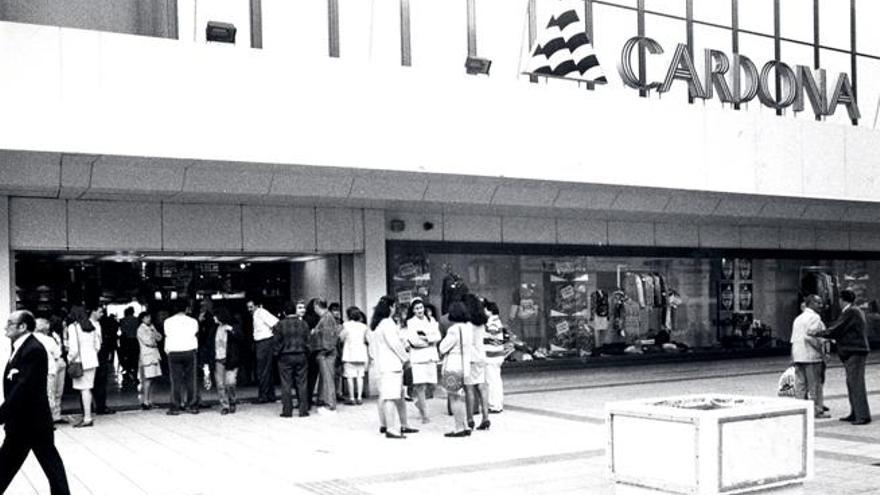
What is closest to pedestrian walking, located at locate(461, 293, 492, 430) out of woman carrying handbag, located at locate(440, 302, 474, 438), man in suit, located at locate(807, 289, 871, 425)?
woman carrying handbag, located at locate(440, 302, 474, 438)

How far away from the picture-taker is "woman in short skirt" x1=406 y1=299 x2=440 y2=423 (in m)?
12.6

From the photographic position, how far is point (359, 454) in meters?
10.8

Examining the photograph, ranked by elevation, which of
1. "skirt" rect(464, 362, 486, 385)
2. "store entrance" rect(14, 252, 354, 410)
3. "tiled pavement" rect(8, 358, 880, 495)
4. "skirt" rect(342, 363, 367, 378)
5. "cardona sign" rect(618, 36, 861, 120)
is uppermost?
"cardona sign" rect(618, 36, 861, 120)

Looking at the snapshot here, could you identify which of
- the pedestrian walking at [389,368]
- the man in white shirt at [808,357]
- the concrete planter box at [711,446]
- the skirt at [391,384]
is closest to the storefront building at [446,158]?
the pedestrian walking at [389,368]

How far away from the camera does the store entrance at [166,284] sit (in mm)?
15953

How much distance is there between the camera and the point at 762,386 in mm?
17797

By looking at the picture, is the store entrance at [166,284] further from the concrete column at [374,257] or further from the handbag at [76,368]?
the handbag at [76,368]

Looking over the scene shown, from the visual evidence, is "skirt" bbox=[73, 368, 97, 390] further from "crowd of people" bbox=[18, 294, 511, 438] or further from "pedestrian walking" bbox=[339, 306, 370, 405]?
"pedestrian walking" bbox=[339, 306, 370, 405]

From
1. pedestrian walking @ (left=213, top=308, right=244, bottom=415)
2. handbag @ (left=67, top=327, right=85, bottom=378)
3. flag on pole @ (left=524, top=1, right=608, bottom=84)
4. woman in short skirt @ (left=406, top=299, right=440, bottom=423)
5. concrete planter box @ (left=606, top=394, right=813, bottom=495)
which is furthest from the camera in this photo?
flag on pole @ (left=524, top=1, right=608, bottom=84)

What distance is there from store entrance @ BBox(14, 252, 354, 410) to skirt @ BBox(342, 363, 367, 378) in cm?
181

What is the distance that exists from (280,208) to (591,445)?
743 centimetres

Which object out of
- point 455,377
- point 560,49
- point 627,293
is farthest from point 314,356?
point 627,293

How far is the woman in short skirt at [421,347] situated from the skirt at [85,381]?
4.49 meters

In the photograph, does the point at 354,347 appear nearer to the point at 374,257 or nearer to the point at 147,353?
the point at 374,257
